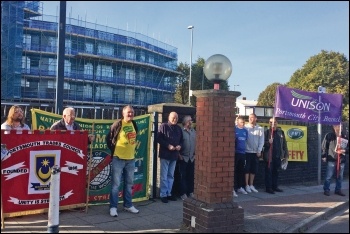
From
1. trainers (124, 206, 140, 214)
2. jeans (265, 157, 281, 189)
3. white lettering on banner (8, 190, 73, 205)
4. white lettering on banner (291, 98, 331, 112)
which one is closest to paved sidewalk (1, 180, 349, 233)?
trainers (124, 206, 140, 214)

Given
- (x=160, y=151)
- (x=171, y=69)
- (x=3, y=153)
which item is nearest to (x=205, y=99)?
(x=160, y=151)

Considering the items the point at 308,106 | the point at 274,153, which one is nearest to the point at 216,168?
the point at 274,153

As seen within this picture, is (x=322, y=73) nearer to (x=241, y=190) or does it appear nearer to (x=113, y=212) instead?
(x=241, y=190)

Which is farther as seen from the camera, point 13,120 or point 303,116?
point 303,116

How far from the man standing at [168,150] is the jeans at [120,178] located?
104 cm

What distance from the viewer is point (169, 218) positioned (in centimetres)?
611

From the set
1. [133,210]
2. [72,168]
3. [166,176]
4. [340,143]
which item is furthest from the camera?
[340,143]

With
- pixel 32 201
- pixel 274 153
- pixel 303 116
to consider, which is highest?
pixel 303 116

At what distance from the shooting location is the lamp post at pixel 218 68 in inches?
221

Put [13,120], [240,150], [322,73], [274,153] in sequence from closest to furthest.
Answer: [13,120] < [240,150] < [274,153] < [322,73]

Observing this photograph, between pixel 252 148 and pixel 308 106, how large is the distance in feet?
9.62

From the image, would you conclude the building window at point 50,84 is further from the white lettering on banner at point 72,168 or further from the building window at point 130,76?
the white lettering on banner at point 72,168

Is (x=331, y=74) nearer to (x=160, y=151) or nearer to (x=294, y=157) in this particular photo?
(x=294, y=157)

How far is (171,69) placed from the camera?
68000mm
